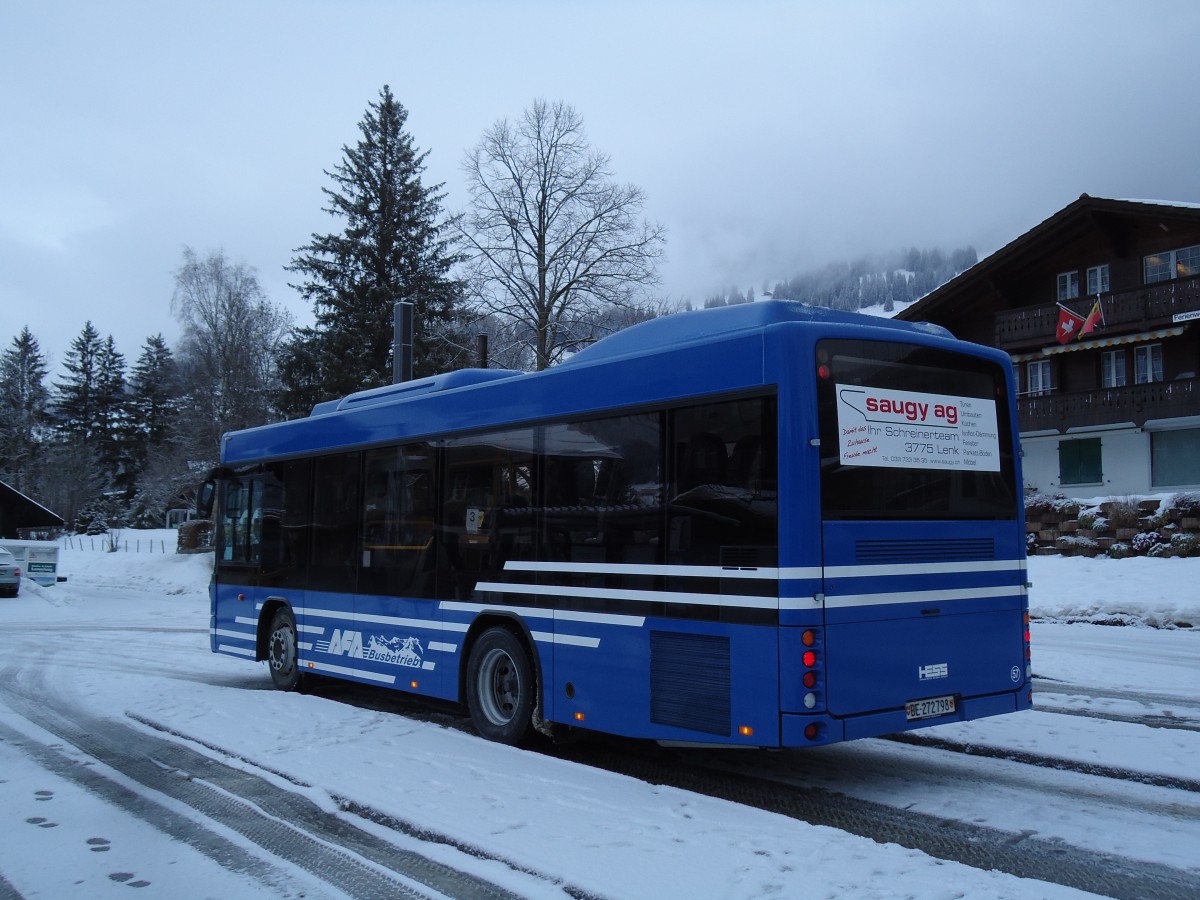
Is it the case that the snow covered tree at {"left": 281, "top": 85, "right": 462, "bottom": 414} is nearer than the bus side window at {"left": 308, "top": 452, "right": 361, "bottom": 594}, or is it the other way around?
the bus side window at {"left": 308, "top": 452, "right": 361, "bottom": 594}

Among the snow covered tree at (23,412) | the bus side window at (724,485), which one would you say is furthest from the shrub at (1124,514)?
the snow covered tree at (23,412)

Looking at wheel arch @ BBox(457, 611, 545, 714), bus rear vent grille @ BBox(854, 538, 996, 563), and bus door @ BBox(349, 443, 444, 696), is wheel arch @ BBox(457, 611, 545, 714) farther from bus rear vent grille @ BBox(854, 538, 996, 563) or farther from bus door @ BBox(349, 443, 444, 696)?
bus rear vent grille @ BBox(854, 538, 996, 563)

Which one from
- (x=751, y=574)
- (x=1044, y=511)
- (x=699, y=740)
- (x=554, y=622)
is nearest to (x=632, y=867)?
(x=699, y=740)

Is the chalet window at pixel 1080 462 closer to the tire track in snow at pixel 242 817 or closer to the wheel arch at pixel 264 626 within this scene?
the wheel arch at pixel 264 626

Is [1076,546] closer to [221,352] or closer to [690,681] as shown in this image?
[690,681]

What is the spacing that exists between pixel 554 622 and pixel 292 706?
3.73 m

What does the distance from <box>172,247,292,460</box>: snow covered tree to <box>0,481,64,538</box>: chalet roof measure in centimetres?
718

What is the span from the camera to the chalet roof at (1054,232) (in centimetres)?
3241

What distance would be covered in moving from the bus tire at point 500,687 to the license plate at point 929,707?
3002mm

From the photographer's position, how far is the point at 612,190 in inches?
1332

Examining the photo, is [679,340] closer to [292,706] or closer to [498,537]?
[498,537]

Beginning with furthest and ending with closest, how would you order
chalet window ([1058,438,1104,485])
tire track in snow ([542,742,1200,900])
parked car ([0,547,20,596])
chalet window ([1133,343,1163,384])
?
chalet window ([1058,438,1104,485]) → chalet window ([1133,343,1163,384]) → parked car ([0,547,20,596]) → tire track in snow ([542,742,1200,900])

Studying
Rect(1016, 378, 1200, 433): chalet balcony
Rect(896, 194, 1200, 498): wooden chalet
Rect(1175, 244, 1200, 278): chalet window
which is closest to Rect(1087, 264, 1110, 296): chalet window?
Rect(896, 194, 1200, 498): wooden chalet

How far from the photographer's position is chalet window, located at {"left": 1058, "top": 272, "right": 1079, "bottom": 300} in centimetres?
3603
